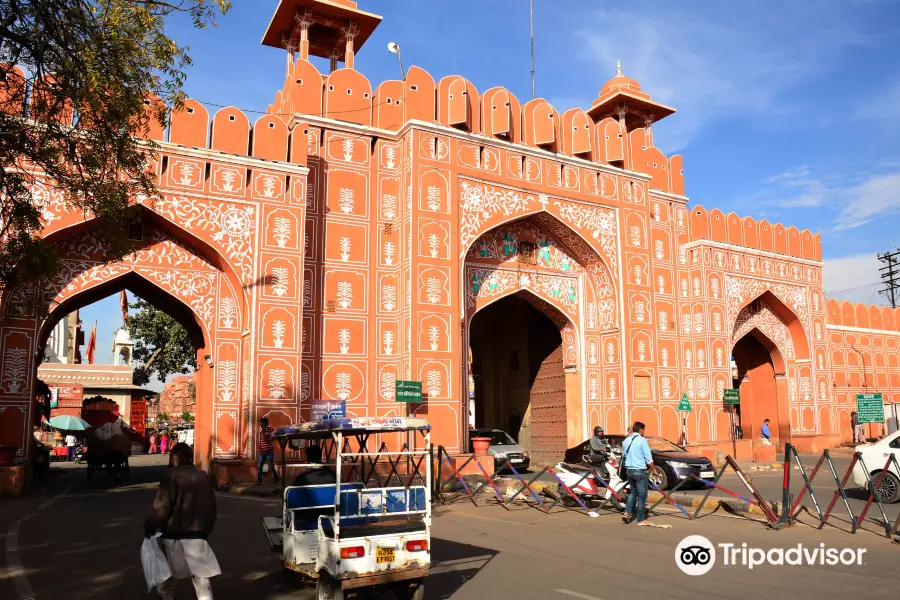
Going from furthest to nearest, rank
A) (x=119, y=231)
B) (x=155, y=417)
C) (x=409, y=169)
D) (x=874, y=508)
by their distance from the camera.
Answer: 1. (x=155, y=417)
2. (x=409, y=169)
3. (x=874, y=508)
4. (x=119, y=231)

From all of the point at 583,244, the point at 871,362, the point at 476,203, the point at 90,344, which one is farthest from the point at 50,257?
the point at 90,344

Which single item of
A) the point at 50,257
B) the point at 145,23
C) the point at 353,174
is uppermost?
the point at 353,174

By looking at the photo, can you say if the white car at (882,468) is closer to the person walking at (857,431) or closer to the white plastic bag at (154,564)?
the white plastic bag at (154,564)

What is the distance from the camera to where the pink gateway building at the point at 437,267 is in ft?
51.6

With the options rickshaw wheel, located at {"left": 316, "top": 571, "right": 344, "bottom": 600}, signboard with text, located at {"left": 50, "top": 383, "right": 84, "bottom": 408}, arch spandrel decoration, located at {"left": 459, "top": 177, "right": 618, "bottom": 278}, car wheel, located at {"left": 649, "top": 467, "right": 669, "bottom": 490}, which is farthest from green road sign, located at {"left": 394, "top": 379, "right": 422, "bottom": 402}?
signboard with text, located at {"left": 50, "top": 383, "right": 84, "bottom": 408}

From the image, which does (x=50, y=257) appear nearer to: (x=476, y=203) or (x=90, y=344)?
(x=476, y=203)

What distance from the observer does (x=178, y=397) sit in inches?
2142

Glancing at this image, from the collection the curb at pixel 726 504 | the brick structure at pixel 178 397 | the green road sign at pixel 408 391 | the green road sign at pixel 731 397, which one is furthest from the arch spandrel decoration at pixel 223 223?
the brick structure at pixel 178 397

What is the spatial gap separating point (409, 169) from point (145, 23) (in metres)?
10.4

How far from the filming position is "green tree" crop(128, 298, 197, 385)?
33688mm

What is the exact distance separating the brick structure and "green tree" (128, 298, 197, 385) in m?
14.1

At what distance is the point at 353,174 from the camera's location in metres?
18.0

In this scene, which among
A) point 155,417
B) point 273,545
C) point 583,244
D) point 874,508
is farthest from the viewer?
point 155,417

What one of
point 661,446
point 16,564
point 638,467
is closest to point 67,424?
point 16,564
